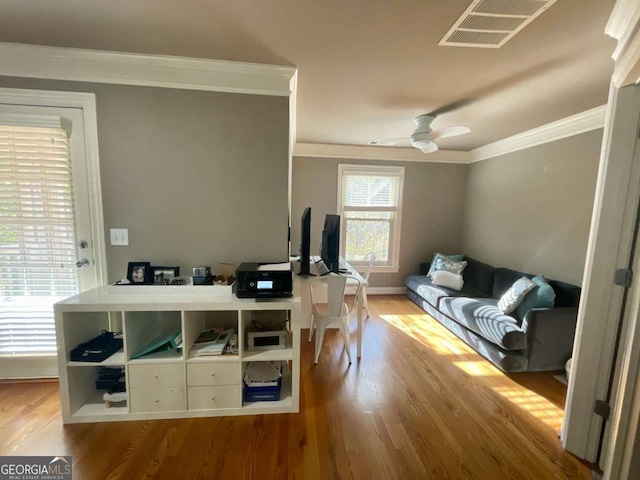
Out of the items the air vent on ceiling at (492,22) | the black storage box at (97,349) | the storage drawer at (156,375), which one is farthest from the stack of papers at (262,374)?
the air vent on ceiling at (492,22)

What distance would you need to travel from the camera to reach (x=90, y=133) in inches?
74.2

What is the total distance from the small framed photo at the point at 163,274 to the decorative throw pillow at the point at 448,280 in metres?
3.21

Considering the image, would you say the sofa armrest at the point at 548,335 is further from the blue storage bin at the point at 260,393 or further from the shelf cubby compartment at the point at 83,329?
the shelf cubby compartment at the point at 83,329

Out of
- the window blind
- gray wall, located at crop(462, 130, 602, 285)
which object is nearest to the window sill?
gray wall, located at crop(462, 130, 602, 285)

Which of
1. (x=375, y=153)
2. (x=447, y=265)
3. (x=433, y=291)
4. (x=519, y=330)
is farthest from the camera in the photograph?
(x=375, y=153)

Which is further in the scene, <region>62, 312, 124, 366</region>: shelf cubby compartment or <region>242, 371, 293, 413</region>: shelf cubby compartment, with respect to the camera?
<region>242, 371, 293, 413</region>: shelf cubby compartment

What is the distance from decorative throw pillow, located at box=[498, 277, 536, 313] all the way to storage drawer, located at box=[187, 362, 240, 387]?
2.50 metres

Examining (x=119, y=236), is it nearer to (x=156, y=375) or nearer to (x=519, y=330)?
(x=156, y=375)

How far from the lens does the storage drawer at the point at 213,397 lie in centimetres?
171

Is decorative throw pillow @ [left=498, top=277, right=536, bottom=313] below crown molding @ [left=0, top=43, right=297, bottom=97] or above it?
below

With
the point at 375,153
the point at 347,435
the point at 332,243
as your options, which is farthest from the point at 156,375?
the point at 375,153

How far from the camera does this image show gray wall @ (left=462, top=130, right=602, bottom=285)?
2.69 meters

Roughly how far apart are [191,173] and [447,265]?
3531mm

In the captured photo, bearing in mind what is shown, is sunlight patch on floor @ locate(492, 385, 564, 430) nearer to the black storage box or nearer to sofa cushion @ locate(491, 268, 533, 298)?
sofa cushion @ locate(491, 268, 533, 298)
